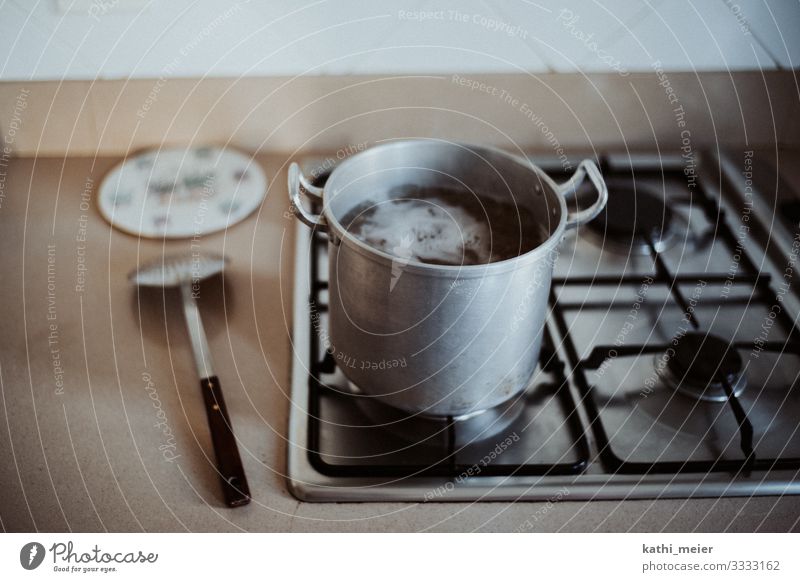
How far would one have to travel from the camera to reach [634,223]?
0.58m

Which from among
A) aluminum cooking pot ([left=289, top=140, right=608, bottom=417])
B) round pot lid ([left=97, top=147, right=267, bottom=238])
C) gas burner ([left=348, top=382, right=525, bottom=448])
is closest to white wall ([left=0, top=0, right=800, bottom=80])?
round pot lid ([left=97, top=147, right=267, bottom=238])

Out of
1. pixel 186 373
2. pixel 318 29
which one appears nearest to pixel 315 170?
pixel 318 29

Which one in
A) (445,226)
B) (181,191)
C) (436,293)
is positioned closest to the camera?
(436,293)

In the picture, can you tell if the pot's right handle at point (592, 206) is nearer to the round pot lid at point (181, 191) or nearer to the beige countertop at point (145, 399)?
the beige countertop at point (145, 399)

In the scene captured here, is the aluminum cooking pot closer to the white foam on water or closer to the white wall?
the white foam on water

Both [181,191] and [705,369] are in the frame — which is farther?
[181,191]

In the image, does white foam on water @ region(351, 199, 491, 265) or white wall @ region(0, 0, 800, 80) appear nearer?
white foam on water @ region(351, 199, 491, 265)

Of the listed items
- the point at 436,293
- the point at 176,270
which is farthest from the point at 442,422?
the point at 176,270

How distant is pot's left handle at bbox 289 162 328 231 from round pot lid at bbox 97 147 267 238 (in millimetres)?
164
